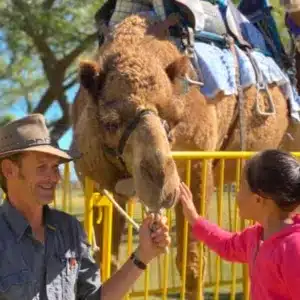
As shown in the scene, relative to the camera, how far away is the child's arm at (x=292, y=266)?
10.8ft

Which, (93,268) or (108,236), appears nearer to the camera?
(93,268)

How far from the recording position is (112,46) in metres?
5.76

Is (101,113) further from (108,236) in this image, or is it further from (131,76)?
(108,236)

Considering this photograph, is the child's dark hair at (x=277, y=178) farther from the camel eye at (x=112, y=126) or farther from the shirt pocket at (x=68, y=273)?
the camel eye at (x=112, y=126)

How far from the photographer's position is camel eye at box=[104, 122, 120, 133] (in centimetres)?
520

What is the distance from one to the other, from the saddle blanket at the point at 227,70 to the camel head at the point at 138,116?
777mm

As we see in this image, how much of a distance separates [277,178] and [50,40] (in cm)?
1293

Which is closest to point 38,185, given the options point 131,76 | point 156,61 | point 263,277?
point 263,277

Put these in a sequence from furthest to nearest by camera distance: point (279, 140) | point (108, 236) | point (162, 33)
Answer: point (279, 140) < point (162, 33) < point (108, 236)

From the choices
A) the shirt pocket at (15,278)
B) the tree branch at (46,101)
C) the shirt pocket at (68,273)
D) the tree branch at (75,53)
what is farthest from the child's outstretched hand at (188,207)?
the tree branch at (46,101)

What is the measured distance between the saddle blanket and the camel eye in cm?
126

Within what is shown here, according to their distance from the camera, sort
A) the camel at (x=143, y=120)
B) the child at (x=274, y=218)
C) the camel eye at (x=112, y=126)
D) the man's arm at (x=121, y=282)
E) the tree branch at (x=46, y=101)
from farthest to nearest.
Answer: the tree branch at (x=46, y=101) → the camel eye at (x=112, y=126) → the camel at (x=143, y=120) → the man's arm at (x=121, y=282) → the child at (x=274, y=218)

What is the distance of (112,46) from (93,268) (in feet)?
8.28

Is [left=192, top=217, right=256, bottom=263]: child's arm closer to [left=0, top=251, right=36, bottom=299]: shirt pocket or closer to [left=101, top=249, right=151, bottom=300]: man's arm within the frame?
[left=101, top=249, right=151, bottom=300]: man's arm
